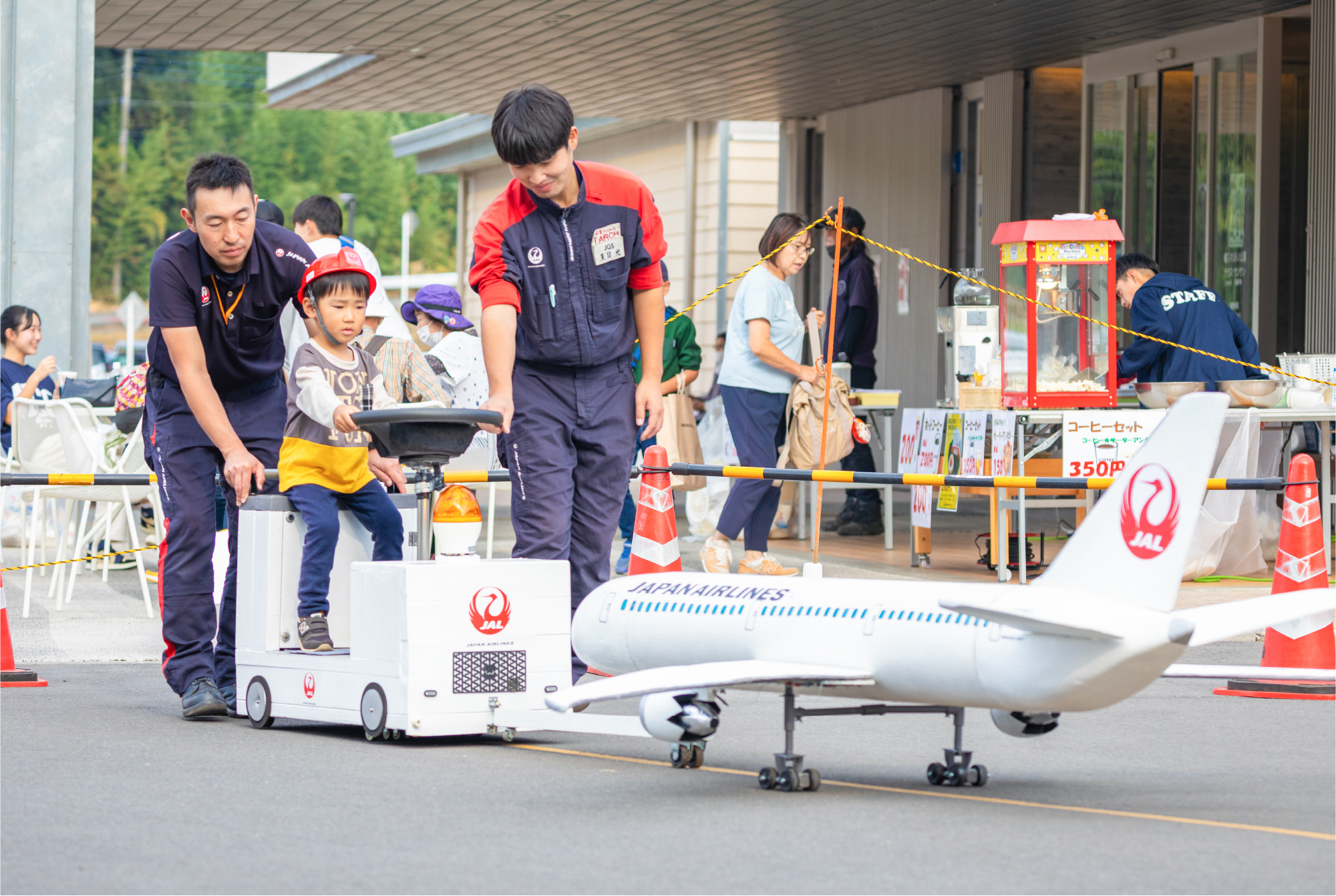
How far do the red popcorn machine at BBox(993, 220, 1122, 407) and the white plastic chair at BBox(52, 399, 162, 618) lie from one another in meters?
4.93

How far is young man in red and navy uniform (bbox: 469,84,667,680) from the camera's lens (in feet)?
17.8

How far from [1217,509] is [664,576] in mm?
5480

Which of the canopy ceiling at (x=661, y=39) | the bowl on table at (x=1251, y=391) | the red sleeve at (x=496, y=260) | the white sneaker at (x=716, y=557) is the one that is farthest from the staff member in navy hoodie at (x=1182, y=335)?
the red sleeve at (x=496, y=260)

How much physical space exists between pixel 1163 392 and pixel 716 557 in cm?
267

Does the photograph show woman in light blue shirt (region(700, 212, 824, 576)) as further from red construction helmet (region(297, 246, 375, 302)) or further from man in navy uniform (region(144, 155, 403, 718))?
red construction helmet (region(297, 246, 375, 302))

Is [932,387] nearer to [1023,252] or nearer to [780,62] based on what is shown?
[780,62]

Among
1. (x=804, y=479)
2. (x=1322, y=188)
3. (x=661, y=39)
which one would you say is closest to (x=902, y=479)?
(x=804, y=479)

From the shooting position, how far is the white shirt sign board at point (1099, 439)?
935cm

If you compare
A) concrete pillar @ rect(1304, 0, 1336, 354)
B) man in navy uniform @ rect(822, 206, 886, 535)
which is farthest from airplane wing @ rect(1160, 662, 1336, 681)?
concrete pillar @ rect(1304, 0, 1336, 354)

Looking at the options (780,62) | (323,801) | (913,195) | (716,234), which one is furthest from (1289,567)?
(716,234)

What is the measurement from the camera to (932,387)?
18938mm

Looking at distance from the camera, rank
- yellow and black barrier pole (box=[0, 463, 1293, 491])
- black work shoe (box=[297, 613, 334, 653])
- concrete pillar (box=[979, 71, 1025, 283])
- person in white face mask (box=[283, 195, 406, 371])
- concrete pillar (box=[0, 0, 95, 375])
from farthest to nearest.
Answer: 1. concrete pillar (box=[979, 71, 1025, 283])
2. concrete pillar (box=[0, 0, 95, 375])
3. person in white face mask (box=[283, 195, 406, 371])
4. yellow and black barrier pole (box=[0, 463, 1293, 491])
5. black work shoe (box=[297, 613, 334, 653])

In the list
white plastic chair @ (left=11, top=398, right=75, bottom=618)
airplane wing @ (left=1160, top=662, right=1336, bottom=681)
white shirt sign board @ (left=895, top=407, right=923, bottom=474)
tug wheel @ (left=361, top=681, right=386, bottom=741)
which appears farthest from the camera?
white shirt sign board @ (left=895, top=407, right=923, bottom=474)

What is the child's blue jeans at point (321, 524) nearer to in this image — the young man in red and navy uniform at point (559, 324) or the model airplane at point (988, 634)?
the young man in red and navy uniform at point (559, 324)
